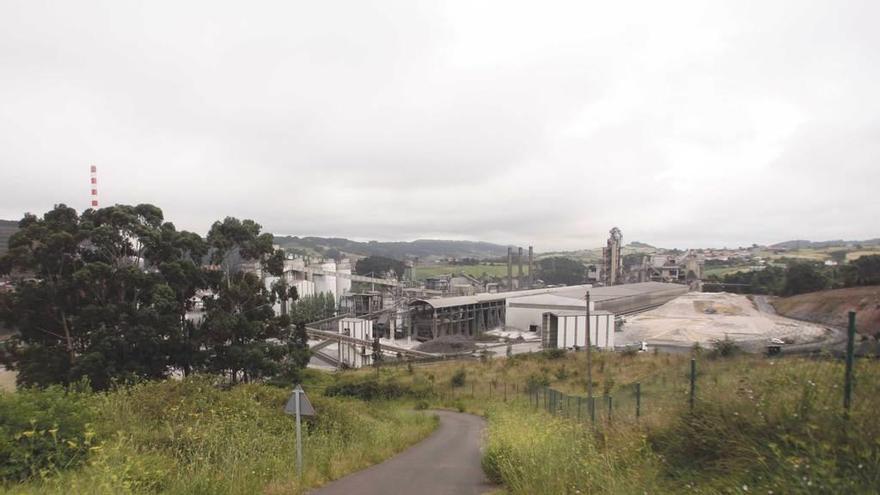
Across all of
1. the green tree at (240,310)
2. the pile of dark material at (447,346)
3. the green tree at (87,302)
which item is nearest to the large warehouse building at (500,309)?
the pile of dark material at (447,346)

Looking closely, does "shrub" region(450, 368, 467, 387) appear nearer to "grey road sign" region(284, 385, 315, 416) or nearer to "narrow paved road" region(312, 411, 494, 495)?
"narrow paved road" region(312, 411, 494, 495)

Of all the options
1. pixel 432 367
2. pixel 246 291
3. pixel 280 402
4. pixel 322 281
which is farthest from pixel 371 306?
pixel 280 402

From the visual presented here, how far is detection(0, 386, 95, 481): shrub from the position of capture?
17.2 feet

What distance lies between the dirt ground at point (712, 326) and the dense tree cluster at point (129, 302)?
35.5 meters

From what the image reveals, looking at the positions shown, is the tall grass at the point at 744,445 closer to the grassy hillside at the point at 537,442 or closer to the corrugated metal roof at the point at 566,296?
the grassy hillside at the point at 537,442

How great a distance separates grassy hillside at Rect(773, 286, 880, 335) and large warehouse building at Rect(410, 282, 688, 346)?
729 inches

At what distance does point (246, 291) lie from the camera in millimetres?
21562

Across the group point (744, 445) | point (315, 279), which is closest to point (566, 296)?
point (315, 279)

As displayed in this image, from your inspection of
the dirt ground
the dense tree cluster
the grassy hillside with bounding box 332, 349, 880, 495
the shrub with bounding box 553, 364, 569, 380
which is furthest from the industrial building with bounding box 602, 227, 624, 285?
the grassy hillside with bounding box 332, 349, 880, 495

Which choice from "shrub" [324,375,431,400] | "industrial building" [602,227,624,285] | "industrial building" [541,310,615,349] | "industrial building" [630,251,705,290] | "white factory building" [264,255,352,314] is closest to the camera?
"shrub" [324,375,431,400]

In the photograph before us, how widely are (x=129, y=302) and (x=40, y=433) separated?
1626 cm

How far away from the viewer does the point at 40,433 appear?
198 inches

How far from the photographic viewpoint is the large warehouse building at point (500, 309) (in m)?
53.2

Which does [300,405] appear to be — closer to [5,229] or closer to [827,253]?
[5,229]
